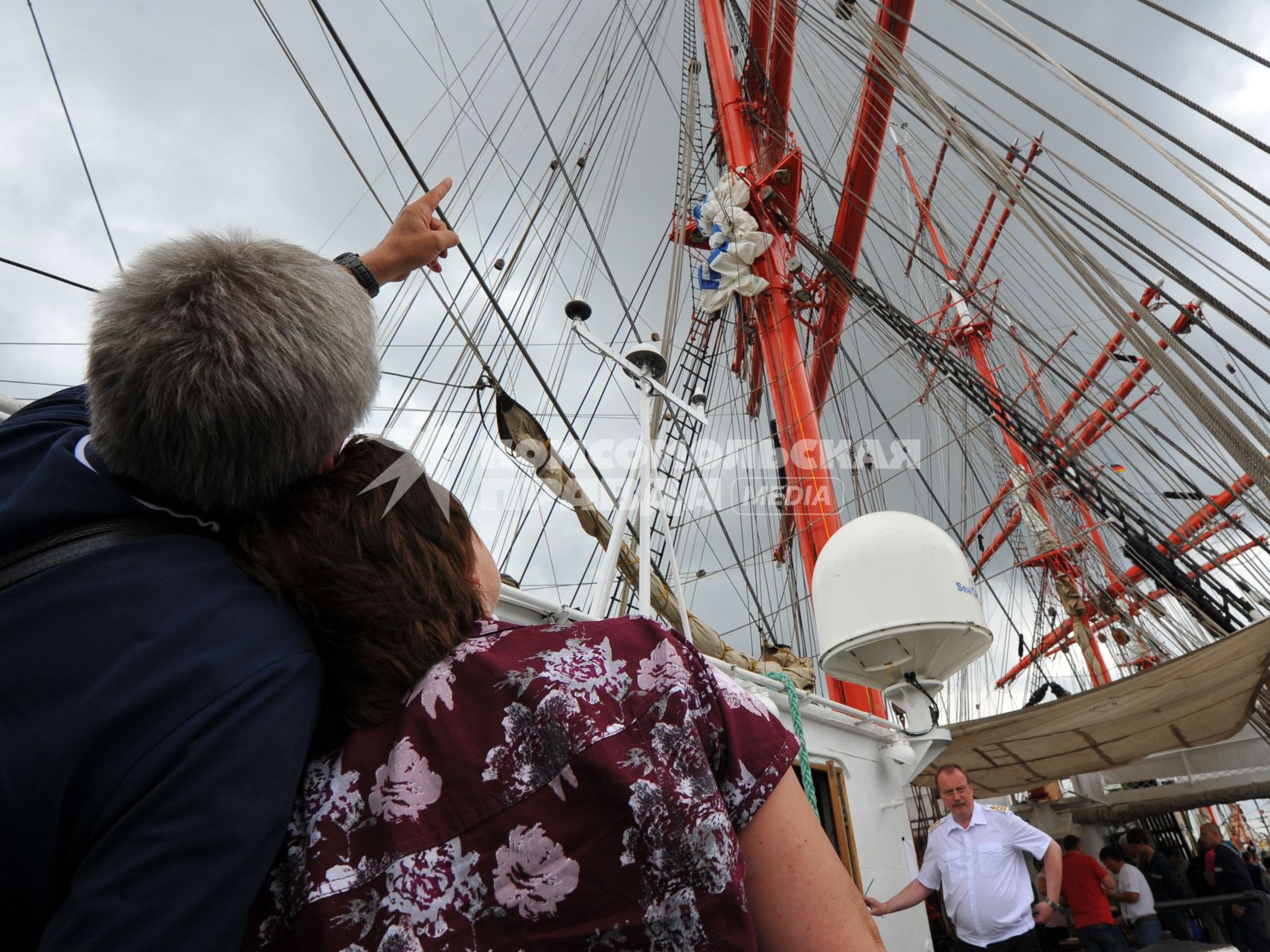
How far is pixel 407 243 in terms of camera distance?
105cm

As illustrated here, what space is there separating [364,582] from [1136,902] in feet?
23.9

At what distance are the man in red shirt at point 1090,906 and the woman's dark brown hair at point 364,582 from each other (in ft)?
18.9

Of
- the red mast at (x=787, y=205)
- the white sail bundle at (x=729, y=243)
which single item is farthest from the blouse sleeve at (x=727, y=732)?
the white sail bundle at (x=729, y=243)

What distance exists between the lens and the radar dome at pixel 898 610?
4.10 m

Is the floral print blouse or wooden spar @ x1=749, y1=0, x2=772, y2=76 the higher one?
wooden spar @ x1=749, y1=0, x2=772, y2=76

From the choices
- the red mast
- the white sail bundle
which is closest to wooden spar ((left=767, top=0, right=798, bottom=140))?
the red mast

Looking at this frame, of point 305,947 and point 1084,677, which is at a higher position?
point 1084,677

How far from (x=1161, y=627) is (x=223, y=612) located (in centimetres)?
1233

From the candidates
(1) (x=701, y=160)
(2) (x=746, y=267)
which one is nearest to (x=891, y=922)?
(2) (x=746, y=267)

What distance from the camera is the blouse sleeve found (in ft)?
1.97

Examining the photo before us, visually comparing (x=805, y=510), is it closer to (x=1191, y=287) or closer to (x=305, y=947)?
(x=1191, y=287)

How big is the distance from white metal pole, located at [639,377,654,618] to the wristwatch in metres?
2.12

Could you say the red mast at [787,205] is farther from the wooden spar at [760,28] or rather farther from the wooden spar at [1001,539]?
the wooden spar at [1001,539]

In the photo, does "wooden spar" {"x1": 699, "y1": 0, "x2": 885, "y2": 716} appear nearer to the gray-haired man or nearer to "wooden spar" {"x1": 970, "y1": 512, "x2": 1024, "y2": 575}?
the gray-haired man
